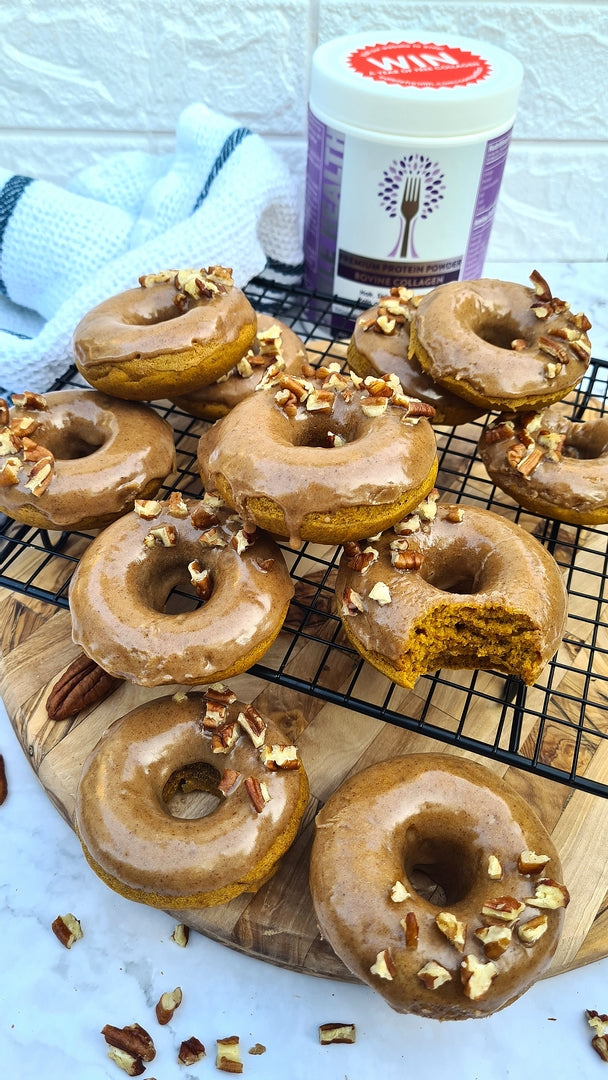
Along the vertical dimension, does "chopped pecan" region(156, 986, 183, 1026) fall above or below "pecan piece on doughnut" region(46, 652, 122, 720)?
below

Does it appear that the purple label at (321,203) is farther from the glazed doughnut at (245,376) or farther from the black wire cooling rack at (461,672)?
the black wire cooling rack at (461,672)

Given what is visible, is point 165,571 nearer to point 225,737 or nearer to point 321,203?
point 225,737

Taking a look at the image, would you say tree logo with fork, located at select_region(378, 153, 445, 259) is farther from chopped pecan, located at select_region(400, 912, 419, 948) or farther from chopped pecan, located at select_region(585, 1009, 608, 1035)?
chopped pecan, located at select_region(585, 1009, 608, 1035)

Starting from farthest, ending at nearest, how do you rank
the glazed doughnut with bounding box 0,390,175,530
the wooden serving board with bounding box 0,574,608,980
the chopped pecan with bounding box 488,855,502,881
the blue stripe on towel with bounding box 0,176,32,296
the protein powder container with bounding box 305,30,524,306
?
the blue stripe on towel with bounding box 0,176,32,296 < the protein powder container with bounding box 305,30,524,306 < the glazed doughnut with bounding box 0,390,175,530 < the wooden serving board with bounding box 0,574,608,980 < the chopped pecan with bounding box 488,855,502,881

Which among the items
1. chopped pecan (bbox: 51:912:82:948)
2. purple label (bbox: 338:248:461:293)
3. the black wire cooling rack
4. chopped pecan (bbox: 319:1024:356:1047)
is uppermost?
purple label (bbox: 338:248:461:293)

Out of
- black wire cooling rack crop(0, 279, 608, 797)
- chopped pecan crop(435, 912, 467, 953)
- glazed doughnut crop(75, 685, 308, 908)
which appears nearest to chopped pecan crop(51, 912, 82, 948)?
glazed doughnut crop(75, 685, 308, 908)

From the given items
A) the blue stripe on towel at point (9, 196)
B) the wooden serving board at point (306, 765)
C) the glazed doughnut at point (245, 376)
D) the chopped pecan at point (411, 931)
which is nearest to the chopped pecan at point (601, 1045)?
the wooden serving board at point (306, 765)

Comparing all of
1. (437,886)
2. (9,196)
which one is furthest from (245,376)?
(437,886)
